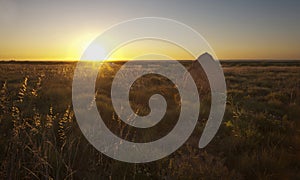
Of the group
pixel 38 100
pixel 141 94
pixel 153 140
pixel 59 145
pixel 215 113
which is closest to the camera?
pixel 59 145

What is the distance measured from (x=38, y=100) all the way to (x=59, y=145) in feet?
10.0

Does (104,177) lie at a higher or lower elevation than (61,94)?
lower

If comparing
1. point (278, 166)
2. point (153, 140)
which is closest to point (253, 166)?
point (278, 166)

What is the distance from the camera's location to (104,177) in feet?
8.91

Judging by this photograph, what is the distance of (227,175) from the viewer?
113 inches

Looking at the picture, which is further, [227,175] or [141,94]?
[141,94]

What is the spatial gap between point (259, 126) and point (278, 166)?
1.77m

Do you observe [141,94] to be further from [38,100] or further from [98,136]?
[98,136]

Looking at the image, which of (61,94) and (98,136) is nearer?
(98,136)

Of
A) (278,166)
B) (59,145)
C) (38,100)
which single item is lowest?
(278,166)

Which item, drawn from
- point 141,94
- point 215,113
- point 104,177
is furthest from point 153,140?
point 141,94

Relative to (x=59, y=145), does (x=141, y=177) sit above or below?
below

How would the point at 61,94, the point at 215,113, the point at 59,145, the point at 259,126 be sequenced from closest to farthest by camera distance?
the point at 59,145
the point at 259,126
the point at 215,113
the point at 61,94

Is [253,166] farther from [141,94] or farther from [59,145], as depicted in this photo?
[141,94]
